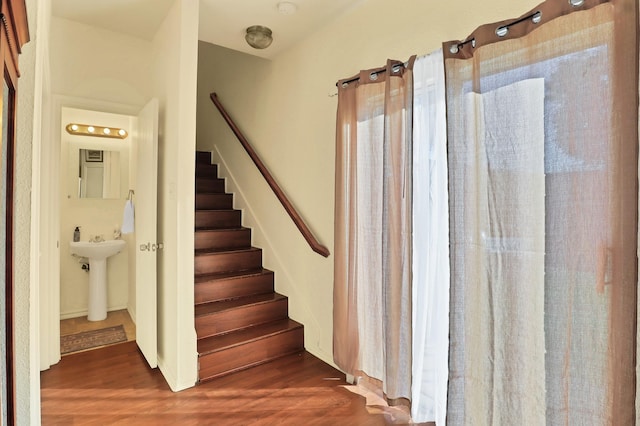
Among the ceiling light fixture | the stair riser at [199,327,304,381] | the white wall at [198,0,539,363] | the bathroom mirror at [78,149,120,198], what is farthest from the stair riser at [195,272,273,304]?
the ceiling light fixture

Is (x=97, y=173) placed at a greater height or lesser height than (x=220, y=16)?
lesser

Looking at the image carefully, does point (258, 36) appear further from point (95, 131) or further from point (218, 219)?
point (95, 131)

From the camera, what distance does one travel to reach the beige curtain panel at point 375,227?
1.84 meters

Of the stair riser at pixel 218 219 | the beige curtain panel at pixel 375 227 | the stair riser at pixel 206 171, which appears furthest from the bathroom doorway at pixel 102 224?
the beige curtain panel at pixel 375 227

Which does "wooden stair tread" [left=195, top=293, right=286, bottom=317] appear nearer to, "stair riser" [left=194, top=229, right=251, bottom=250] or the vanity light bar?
"stair riser" [left=194, top=229, right=251, bottom=250]

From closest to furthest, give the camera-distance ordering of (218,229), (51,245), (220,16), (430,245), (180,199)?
(430,245), (180,199), (220,16), (51,245), (218,229)

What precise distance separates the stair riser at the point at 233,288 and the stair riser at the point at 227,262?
9.1 inches

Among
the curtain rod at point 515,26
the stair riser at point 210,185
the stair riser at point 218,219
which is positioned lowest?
the stair riser at point 218,219

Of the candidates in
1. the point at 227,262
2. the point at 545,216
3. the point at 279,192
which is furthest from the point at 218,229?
the point at 545,216

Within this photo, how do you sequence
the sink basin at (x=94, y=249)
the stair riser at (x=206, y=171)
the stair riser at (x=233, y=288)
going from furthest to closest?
the stair riser at (x=206, y=171) → the sink basin at (x=94, y=249) → the stair riser at (x=233, y=288)

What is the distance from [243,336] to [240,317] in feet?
0.57

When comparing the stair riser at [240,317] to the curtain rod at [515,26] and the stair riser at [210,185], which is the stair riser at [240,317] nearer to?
the stair riser at [210,185]

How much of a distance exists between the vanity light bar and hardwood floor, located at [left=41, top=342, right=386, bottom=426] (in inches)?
88.5

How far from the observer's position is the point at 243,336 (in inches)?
102
